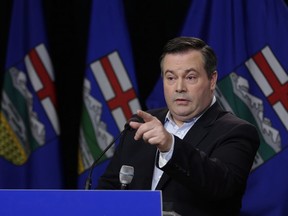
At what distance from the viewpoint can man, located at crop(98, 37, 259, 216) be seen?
87.2 inches

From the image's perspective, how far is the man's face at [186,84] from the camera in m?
2.61

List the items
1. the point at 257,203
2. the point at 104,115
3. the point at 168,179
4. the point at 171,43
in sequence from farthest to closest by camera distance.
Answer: the point at 104,115 → the point at 257,203 → the point at 171,43 → the point at 168,179

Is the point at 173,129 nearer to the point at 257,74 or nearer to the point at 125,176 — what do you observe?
the point at 125,176

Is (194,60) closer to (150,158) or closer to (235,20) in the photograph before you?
(150,158)

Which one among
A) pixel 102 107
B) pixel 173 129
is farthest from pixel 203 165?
pixel 102 107

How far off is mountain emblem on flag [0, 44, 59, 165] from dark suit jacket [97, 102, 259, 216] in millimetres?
1470

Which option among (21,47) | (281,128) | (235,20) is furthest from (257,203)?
(21,47)

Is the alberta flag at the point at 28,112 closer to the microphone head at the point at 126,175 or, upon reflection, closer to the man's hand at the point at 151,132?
the microphone head at the point at 126,175

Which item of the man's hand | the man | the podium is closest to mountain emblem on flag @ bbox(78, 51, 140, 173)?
the man

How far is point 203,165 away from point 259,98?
1669mm

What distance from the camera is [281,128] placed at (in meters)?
3.76

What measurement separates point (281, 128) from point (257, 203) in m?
0.43

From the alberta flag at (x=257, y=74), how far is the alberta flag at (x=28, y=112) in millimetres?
697

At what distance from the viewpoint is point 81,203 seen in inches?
72.7
